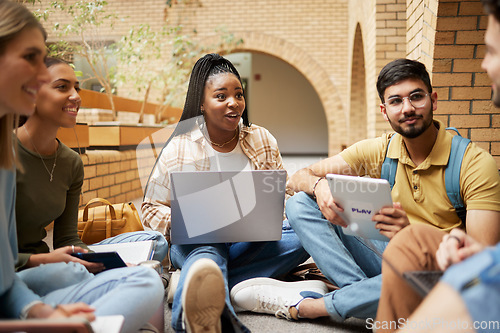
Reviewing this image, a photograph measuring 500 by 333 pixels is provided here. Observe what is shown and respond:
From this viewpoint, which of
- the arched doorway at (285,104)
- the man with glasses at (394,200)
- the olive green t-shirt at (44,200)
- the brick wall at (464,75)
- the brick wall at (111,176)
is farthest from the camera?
the arched doorway at (285,104)

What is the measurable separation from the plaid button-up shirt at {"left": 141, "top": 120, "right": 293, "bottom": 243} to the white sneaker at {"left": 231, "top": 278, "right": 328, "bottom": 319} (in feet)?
1.57

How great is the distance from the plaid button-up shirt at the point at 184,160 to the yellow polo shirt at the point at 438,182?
1.93ft

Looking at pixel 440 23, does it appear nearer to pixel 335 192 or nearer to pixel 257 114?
pixel 335 192

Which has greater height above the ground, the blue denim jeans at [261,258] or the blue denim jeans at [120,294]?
the blue denim jeans at [120,294]

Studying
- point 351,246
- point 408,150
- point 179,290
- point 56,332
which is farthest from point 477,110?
point 56,332

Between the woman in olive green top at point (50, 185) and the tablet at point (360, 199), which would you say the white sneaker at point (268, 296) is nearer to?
the tablet at point (360, 199)

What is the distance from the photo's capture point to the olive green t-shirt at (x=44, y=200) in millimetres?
1560

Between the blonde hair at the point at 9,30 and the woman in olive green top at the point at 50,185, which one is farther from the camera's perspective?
the woman in olive green top at the point at 50,185

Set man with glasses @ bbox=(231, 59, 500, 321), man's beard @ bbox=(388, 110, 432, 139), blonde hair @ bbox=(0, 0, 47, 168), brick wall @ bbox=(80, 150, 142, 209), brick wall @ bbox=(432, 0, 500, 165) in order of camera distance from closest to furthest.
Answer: blonde hair @ bbox=(0, 0, 47, 168), man with glasses @ bbox=(231, 59, 500, 321), man's beard @ bbox=(388, 110, 432, 139), brick wall @ bbox=(432, 0, 500, 165), brick wall @ bbox=(80, 150, 142, 209)

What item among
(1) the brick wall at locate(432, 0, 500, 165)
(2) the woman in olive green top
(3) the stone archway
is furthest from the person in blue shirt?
(3) the stone archway

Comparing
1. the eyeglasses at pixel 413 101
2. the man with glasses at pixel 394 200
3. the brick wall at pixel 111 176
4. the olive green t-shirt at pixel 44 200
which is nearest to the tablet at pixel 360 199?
the man with glasses at pixel 394 200

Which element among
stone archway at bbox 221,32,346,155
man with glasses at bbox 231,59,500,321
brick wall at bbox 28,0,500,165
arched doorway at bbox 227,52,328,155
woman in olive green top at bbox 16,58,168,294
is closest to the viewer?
woman in olive green top at bbox 16,58,168,294

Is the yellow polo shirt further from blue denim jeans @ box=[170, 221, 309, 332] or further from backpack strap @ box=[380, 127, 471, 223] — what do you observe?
blue denim jeans @ box=[170, 221, 309, 332]

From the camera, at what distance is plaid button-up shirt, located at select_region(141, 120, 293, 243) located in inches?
80.3
